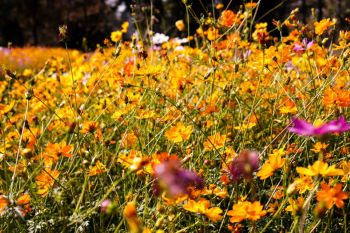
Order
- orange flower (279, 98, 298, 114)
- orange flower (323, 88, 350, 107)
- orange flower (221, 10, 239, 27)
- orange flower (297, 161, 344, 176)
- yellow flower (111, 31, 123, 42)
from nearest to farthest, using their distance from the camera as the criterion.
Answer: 1. orange flower (297, 161, 344, 176)
2. orange flower (323, 88, 350, 107)
3. orange flower (279, 98, 298, 114)
4. orange flower (221, 10, 239, 27)
5. yellow flower (111, 31, 123, 42)

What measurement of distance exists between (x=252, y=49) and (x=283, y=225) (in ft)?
4.40

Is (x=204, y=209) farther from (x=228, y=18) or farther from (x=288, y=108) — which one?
(x=228, y=18)

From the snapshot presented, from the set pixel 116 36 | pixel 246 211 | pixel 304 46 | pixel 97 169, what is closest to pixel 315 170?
pixel 246 211

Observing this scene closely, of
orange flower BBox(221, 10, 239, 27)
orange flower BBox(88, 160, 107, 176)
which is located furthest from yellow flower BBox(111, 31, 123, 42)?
orange flower BBox(88, 160, 107, 176)

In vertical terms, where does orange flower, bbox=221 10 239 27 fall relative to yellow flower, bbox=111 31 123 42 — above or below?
above

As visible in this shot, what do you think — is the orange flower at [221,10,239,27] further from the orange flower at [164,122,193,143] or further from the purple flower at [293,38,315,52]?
the orange flower at [164,122,193,143]

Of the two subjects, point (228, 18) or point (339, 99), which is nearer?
point (339, 99)

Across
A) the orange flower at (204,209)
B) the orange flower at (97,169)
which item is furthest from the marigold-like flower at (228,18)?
the orange flower at (204,209)

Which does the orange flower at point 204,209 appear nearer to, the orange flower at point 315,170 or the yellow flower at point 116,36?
the orange flower at point 315,170

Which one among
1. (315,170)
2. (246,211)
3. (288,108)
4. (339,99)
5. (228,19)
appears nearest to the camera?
(315,170)

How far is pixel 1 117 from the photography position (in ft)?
6.43

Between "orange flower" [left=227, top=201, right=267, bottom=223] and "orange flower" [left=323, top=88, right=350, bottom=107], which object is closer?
"orange flower" [left=227, top=201, right=267, bottom=223]

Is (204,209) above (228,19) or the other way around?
the other way around

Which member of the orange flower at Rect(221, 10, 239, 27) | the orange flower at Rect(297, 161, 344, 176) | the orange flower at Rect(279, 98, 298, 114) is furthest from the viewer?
the orange flower at Rect(221, 10, 239, 27)
